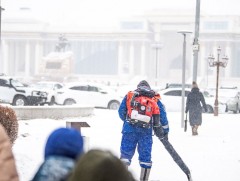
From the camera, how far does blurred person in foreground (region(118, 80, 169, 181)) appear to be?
623cm

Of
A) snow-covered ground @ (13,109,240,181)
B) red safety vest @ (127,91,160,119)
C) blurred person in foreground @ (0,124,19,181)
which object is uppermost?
red safety vest @ (127,91,160,119)

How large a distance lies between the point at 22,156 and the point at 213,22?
73648 mm

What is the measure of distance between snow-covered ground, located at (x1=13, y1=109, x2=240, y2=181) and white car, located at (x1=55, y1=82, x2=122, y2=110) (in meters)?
5.52

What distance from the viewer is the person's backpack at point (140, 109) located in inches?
245

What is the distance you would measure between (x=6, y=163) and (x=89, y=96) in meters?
20.0

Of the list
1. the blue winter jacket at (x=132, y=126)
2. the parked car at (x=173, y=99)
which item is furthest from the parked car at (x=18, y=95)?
the blue winter jacket at (x=132, y=126)

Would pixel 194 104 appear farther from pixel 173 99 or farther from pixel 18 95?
pixel 173 99

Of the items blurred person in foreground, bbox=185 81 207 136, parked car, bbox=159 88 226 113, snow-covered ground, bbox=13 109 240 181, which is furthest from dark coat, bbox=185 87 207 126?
parked car, bbox=159 88 226 113

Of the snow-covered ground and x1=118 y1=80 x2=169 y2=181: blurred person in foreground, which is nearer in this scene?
x1=118 y1=80 x2=169 y2=181: blurred person in foreground

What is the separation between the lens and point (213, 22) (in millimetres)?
78625

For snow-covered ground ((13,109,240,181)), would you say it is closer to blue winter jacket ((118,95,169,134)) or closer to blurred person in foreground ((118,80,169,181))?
blurred person in foreground ((118,80,169,181))

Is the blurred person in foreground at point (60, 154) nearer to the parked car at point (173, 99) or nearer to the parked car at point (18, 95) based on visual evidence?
the parked car at point (18, 95)

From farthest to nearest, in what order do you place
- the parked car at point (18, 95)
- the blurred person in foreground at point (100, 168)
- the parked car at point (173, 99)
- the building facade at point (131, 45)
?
the building facade at point (131, 45) < the parked car at point (173, 99) < the parked car at point (18, 95) < the blurred person in foreground at point (100, 168)

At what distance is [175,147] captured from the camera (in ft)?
35.7
